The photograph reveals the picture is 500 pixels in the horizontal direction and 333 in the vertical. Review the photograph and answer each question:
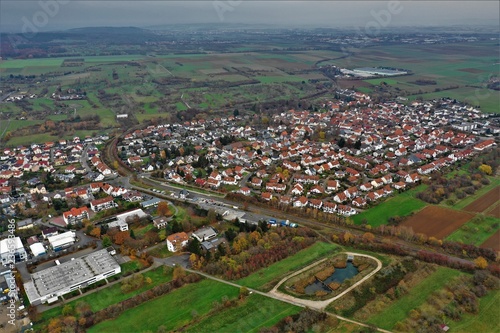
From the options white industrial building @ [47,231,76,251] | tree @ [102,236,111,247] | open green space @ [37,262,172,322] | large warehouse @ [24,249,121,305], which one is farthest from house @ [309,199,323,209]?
white industrial building @ [47,231,76,251]

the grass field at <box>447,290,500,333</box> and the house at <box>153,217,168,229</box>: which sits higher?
the house at <box>153,217,168,229</box>

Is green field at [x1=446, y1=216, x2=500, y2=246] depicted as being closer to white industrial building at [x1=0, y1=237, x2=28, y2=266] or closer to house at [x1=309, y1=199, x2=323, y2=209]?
house at [x1=309, y1=199, x2=323, y2=209]

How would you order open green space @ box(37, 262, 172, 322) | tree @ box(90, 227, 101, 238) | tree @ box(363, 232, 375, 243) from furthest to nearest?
1. tree @ box(90, 227, 101, 238)
2. tree @ box(363, 232, 375, 243)
3. open green space @ box(37, 262, 172, 322)

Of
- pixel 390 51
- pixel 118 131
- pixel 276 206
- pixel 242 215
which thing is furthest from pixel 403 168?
pixel 390 51

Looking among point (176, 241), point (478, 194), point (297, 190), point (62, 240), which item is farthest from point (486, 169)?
point (62, 240)

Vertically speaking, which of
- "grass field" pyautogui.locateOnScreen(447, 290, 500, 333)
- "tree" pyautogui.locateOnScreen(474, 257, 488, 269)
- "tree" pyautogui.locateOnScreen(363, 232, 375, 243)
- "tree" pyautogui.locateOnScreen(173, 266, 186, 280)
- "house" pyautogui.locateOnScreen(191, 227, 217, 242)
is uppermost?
"house" pyautogui.locateOnScreen(191, 227, 217, 242)

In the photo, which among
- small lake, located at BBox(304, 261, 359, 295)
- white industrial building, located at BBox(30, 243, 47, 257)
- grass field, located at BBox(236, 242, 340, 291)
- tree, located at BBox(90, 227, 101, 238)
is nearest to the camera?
small lake, located at BBox(304, 261, 359, 295)

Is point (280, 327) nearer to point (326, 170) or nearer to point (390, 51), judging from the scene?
point (326, 170)

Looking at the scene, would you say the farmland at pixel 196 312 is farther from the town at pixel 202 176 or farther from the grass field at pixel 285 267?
the town at pixel 202 176
